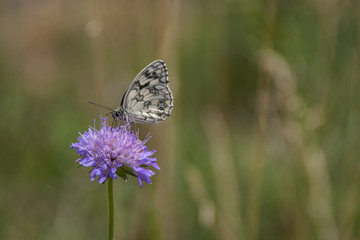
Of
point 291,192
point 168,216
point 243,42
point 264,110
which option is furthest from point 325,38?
point 243,42

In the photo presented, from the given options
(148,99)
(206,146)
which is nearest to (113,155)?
(148,99)

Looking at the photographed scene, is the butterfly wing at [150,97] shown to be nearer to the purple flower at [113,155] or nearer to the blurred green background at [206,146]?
the purple flower at [113,155]

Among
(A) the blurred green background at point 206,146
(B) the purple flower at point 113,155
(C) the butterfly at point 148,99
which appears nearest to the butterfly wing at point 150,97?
(C) the butterfly at point 148,99

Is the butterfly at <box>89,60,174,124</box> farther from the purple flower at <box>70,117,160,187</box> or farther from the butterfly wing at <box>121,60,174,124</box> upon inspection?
the purple flower at <box>70,117,160,187</box>

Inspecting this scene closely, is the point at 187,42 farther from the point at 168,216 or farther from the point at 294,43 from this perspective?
the point at 168,216

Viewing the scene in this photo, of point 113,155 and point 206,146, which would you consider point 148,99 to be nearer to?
point 113,155
